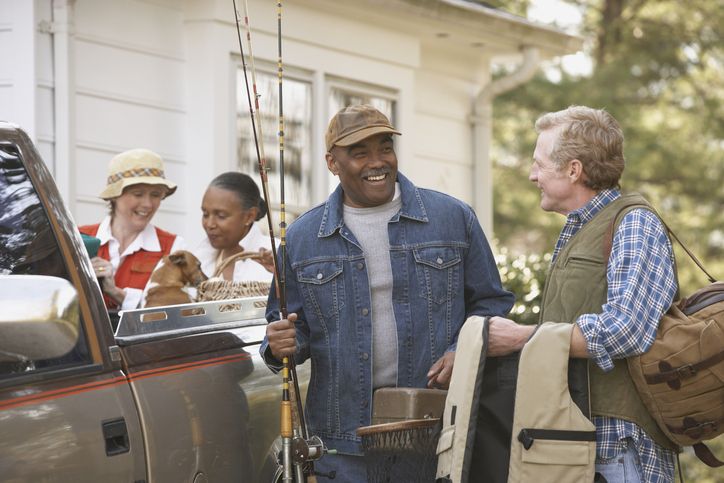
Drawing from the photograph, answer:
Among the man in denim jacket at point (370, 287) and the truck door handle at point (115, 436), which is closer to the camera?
the truck door handle at point (115, 436)

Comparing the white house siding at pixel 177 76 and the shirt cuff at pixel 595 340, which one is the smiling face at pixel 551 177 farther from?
the white house siding at pixel 177 76

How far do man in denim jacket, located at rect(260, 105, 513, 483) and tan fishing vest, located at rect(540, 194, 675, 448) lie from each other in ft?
1.97

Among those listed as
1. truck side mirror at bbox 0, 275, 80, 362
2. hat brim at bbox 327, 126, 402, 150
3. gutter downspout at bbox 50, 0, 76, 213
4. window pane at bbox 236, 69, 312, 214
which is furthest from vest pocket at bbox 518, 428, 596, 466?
window pane at bbox 236, 69, 312, 214

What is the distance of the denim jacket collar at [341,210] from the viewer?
482 centimetres

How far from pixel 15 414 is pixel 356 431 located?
140 cm

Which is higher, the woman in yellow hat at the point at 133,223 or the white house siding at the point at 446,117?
the white house siding at the point at 446,117

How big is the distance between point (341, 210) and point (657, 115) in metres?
18.1

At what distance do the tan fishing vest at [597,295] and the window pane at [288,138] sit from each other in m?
5.44

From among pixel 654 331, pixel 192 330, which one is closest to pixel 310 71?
pixel 192 330

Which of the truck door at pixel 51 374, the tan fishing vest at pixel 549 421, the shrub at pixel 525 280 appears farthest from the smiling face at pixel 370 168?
the shrub at pixel 525 280

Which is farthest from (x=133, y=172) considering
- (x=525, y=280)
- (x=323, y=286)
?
(x=525, y=280)

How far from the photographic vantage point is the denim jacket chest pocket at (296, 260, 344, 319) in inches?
188

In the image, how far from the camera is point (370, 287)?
4.76 m

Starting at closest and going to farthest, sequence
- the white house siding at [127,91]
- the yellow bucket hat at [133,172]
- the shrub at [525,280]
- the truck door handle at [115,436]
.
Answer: the truck door handle at [115,436] → the yellow bucket hat at [133,172] → the white house siding at [127,91] → the shrub at [525,280]
